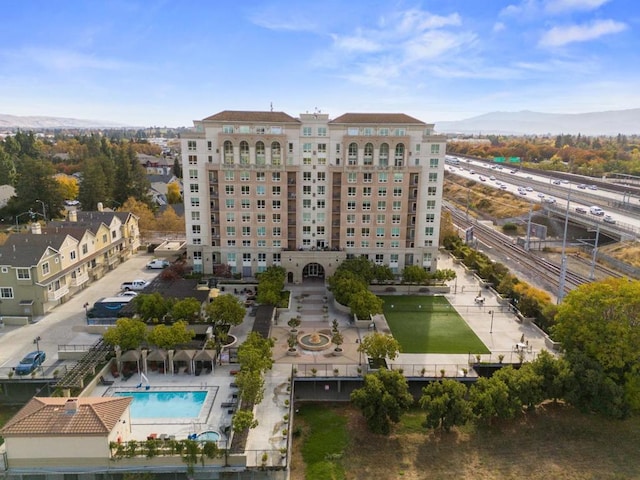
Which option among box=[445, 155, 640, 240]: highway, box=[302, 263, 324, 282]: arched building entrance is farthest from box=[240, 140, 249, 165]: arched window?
box=[445, 155, 640, 240]: highway

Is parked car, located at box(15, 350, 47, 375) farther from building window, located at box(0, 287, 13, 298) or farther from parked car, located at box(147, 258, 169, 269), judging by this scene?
parked car, located at box(147, 258, 169, 269)

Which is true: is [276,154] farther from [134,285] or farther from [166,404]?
[166,404]

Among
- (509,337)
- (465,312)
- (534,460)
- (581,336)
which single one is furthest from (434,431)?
(465,312)

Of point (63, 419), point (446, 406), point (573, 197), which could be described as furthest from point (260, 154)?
point (573, 197)

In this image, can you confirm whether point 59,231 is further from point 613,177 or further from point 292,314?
point 613,177

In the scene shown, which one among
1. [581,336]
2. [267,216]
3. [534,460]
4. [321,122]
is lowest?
Answer: [534,460]
